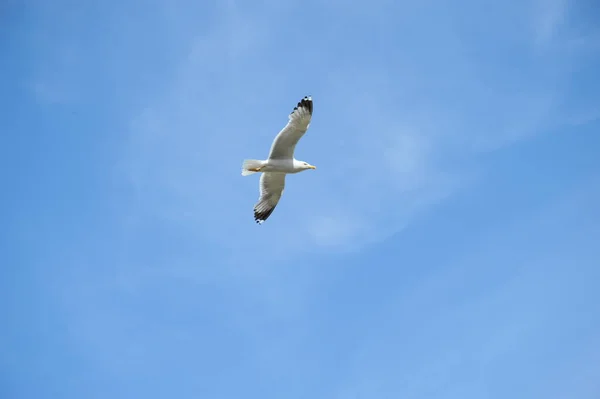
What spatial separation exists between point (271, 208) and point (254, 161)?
2.16 meters

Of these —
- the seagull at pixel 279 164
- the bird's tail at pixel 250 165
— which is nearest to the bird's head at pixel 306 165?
the seagull at pixel 279 164

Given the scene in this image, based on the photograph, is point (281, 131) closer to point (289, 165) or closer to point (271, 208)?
point (289, 165)

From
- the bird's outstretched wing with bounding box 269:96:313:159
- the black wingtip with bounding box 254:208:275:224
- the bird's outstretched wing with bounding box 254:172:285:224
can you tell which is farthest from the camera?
the black wingtip with bounding box 254:208:275:224

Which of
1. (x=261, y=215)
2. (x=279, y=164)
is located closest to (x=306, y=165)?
(x=279, y=164)

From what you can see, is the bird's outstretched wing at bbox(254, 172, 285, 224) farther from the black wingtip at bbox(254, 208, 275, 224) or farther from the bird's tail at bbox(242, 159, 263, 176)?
the bird's tail at bbox(242, 159, 263, 176)

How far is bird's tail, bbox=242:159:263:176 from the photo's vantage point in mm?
16750

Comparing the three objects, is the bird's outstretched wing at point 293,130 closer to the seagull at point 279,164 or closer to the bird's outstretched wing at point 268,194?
the seagull at point 279,164

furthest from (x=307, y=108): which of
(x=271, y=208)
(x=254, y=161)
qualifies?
(x=271, y=208)

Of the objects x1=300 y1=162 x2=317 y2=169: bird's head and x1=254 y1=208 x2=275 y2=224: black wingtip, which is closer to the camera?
x1=300 y1=162 x2=317 y2=169: bird's head

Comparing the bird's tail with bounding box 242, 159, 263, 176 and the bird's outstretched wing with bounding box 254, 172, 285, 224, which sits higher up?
the bird's outstretched wing with bounding box 254, 172, 285, 224

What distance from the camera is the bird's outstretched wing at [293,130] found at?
619 inches

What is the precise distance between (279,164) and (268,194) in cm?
162

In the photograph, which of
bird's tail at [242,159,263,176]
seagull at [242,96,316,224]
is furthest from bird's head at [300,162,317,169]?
bird's tail at [242,159,263,176]

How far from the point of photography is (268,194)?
18.2 meters
